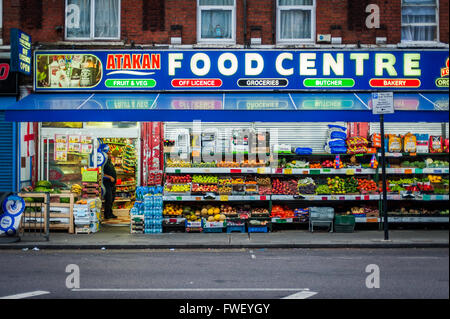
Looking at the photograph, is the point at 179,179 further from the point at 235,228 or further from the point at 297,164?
the point at 297,164

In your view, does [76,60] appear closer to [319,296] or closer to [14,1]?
[14,1]

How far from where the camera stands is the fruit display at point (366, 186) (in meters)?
14.7

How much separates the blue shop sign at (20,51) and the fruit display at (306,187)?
939 cm

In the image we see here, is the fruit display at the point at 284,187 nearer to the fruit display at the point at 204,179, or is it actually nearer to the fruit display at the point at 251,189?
the fruit display at the point at 251,189

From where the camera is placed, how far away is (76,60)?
1611cm

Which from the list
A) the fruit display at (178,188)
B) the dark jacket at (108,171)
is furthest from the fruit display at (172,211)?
the dark jacket at (108,171)

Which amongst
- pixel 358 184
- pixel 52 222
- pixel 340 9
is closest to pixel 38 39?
pixel 52 222

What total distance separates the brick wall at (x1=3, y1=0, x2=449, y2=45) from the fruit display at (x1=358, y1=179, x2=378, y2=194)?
494 centimetres

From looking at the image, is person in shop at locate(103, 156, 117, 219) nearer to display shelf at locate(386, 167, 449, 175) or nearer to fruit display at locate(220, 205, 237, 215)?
fruit display at locate(220, 205, 237, 215)

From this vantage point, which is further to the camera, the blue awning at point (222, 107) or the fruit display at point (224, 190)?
the fruit display at point (224, 190)

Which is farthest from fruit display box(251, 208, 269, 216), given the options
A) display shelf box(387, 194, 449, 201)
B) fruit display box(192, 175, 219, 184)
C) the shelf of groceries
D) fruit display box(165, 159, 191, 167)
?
display shelf box(387, 194, 449, 201)

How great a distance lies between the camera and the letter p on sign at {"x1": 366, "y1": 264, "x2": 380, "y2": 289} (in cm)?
764

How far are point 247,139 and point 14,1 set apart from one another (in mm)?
9346

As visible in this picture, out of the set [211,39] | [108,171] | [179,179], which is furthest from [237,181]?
[211,39]
